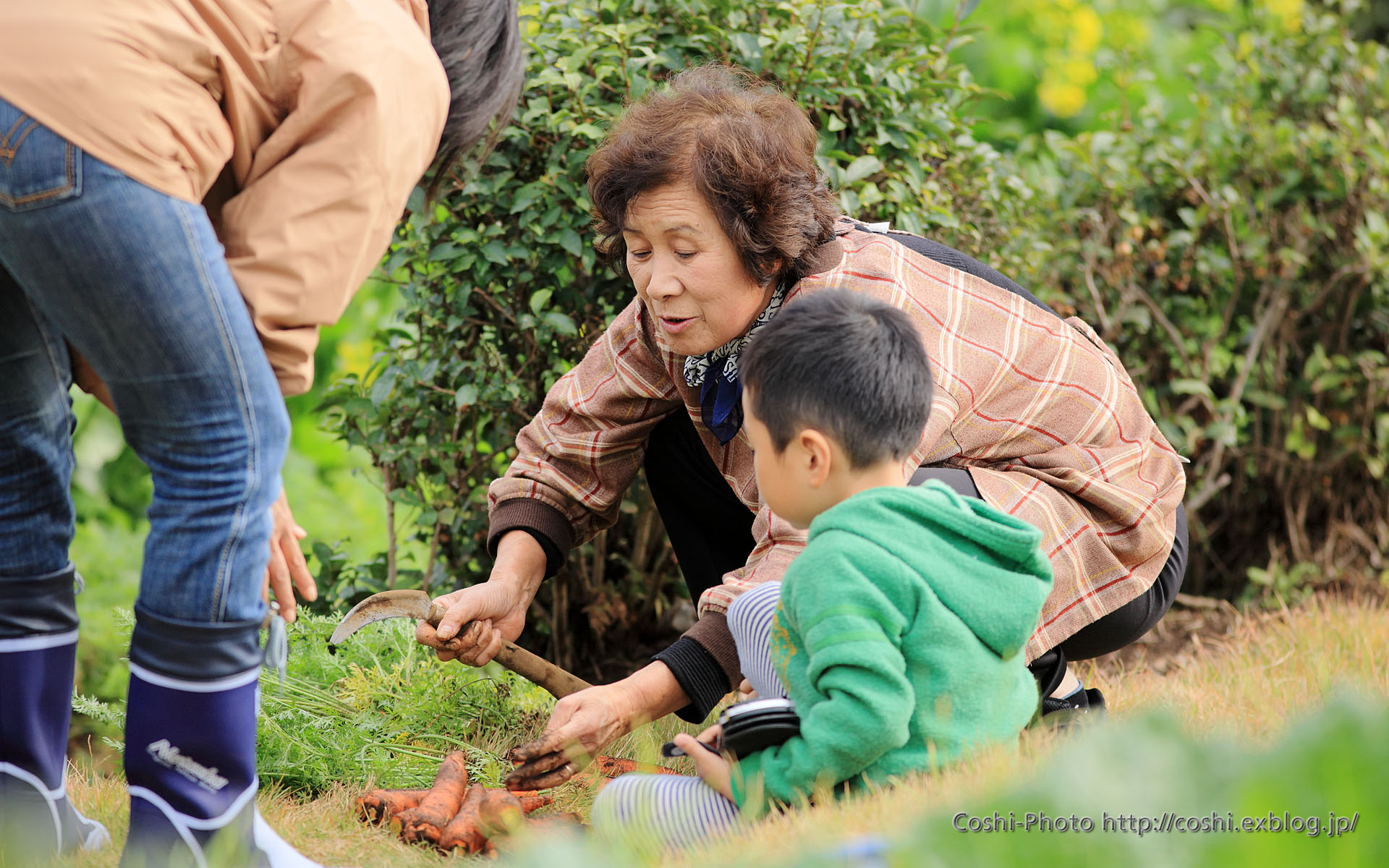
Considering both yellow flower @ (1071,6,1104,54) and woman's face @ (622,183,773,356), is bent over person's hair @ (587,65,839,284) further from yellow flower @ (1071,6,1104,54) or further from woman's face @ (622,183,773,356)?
yellow flower @ (1071,6,1104,54)

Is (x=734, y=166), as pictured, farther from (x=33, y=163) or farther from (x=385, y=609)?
(x=33, y=163)

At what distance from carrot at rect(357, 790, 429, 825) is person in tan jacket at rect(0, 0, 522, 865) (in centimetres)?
38

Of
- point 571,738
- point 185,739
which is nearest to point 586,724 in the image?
point 571,738

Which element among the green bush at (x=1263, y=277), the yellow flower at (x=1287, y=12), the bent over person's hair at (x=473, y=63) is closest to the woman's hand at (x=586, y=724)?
the bent over person's hair at (x=473, y=63)

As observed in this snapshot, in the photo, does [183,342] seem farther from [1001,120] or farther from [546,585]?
[1001,120]

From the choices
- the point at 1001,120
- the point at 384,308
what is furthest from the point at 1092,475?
the point at 1001,120

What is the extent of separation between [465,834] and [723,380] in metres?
0.97

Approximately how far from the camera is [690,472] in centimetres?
273

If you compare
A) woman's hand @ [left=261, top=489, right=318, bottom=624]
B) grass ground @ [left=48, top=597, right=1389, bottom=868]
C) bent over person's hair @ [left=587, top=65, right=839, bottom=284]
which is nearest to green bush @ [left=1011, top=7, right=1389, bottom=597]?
grass ground @ [left=48, top=597, right=1389, bottom=868]

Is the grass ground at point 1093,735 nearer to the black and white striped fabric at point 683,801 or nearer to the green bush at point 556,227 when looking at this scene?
the black and white striped fabric at point 683,801

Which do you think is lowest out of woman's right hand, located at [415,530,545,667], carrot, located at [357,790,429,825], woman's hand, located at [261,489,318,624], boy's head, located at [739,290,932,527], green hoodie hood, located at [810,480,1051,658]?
carrot, located at [357,790,429,825]

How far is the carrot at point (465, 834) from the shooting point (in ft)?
6.57

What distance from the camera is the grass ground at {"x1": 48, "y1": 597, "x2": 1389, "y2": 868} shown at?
1554 millimetres

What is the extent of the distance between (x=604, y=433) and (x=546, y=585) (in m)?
0.81
